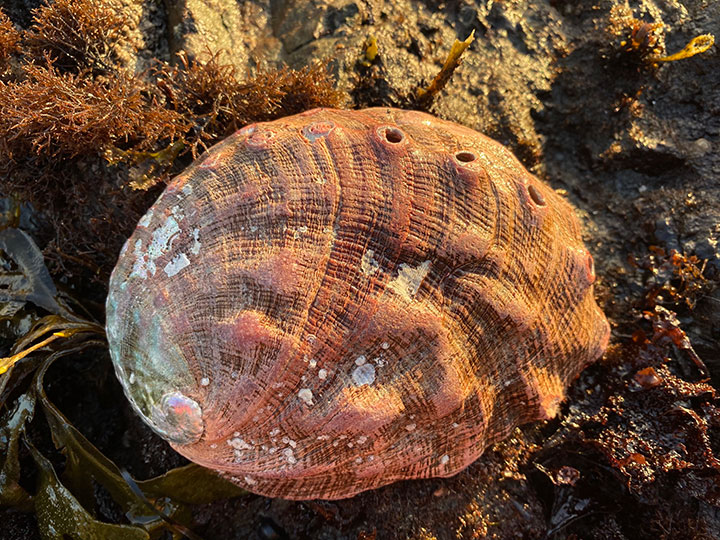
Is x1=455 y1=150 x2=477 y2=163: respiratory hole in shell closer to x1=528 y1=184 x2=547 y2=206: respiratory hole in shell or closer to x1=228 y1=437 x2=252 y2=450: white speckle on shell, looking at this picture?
x1=528 y1=184 x2=547 y2=206: respiratory hole in shell

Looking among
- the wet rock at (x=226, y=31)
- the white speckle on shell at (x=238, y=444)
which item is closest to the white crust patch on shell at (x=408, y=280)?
the white speckle on shell at (x=238, y=444)

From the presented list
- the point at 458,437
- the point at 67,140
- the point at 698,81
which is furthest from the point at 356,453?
the point at 698,81

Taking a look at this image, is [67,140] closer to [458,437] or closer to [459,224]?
[459,224]

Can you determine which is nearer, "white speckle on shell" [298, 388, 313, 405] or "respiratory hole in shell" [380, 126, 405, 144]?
"white speckle on shell" [298, 388, 313, 405]

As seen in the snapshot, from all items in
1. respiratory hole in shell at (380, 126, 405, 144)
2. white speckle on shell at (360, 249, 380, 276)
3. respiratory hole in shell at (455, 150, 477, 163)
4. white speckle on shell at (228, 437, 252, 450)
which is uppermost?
respiratory hole in shell at (380, 126, 405, 144)

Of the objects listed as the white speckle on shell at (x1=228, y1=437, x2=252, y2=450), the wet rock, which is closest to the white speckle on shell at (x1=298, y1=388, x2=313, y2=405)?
the white speckle on shell at (x1=228, y1=437, x2=252, y2=450)

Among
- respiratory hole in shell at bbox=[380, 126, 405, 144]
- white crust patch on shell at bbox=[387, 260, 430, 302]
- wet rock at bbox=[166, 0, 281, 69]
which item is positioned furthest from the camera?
wet rock at bbox=[166, 0, 281, 69]

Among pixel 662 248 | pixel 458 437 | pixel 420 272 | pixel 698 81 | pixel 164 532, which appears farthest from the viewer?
pixel 698 81

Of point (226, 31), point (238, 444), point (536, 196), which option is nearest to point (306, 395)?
point (238, 444)
